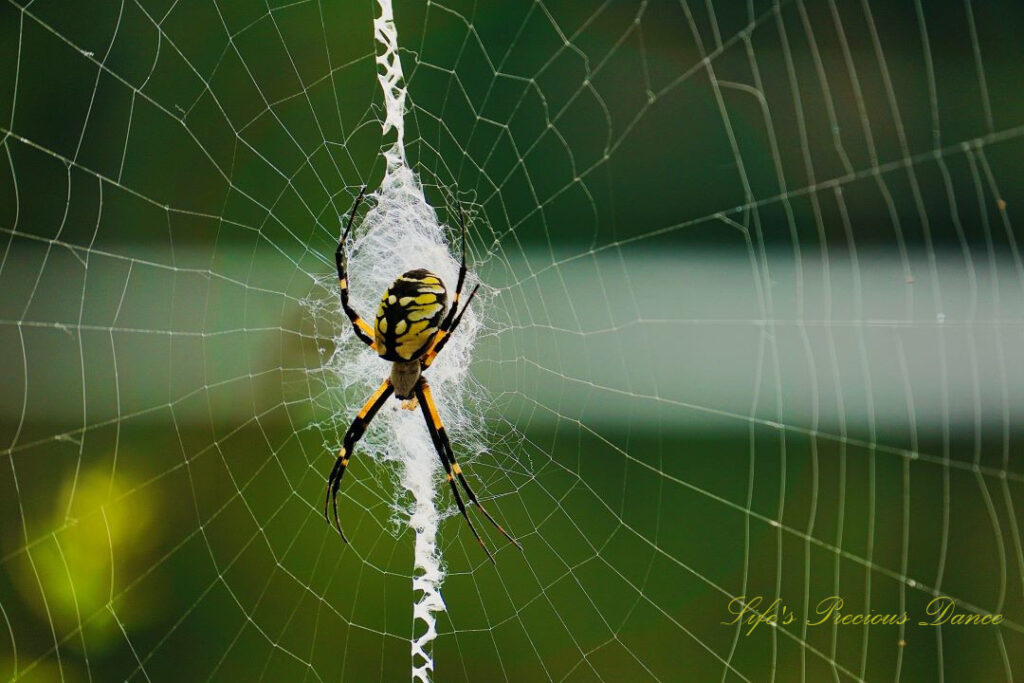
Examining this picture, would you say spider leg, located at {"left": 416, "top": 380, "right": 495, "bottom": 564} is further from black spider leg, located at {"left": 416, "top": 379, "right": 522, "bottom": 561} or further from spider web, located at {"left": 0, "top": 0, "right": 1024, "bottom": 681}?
spider web, located at {"left": 0, "top": 0, "right": 1024, "bottom": 681}

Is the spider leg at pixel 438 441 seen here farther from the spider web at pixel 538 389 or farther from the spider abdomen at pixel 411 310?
the spider web at pixel 538 389

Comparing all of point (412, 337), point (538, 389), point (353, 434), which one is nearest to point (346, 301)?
point (412, 337)

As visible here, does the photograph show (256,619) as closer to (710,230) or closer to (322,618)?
(322,618)

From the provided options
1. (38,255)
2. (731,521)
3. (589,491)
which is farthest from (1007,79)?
(38,255)

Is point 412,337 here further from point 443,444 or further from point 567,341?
point 567,341

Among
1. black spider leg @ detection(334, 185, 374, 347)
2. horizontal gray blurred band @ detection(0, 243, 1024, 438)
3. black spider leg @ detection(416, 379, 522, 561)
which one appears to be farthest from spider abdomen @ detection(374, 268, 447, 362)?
horizontal gray blurred band @ detection(0, 243, 1024, 438)

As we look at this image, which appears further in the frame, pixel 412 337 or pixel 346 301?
pixel 346 301

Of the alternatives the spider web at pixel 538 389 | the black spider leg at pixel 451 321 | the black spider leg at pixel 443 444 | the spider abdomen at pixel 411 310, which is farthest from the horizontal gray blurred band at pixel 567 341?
the spider abdomen at pixel 411 310
